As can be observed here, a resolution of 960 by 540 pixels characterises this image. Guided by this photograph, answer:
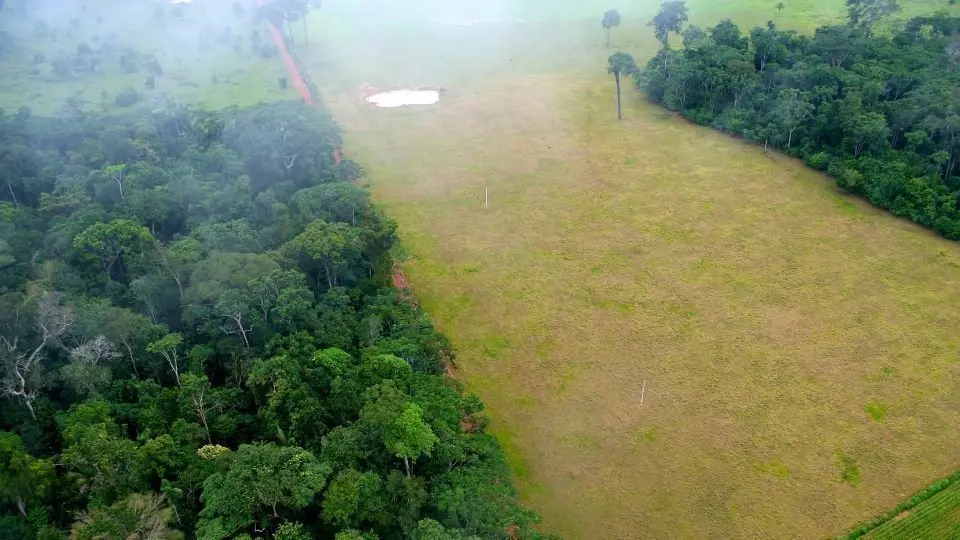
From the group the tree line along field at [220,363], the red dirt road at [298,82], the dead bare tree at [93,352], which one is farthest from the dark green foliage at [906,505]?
the dead bare tree at [93,352]

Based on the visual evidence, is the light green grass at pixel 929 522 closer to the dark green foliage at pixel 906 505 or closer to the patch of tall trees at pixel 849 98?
the dark green foliage at pixel 906 505

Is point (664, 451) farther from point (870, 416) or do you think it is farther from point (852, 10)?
point (852, 10)

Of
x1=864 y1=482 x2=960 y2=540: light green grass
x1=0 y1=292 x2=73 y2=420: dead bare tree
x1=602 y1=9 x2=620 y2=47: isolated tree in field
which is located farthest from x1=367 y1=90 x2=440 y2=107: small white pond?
x1=864 y1=482 x2=960 y2=540: light green grass

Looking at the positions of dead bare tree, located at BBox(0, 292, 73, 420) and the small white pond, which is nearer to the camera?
dead bare tree, located at BBox(0, 292, 73, 420)

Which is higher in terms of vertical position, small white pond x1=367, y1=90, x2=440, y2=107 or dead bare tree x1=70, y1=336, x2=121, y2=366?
small white pond x1=367, y1=90, x2=440, y2=107

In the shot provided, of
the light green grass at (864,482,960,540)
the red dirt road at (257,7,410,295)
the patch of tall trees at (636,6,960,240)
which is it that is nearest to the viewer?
the light green grass at (864,482,960,540)

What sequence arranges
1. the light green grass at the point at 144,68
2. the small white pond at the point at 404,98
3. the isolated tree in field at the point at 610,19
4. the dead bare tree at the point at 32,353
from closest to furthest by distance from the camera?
the dead bare tree at the point at 32,353 < the small white pond at the point at 404,98 < the light green grass at the point at 144,68 < the isolated tree in field at the point at 610,19

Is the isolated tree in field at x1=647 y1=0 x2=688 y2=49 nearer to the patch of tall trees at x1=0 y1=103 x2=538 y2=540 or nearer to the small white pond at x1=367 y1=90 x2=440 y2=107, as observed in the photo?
the small white pond at x1=367 y1=90 x2=440 y2=107
